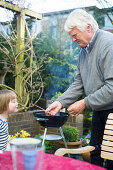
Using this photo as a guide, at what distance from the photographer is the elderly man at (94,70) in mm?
1652

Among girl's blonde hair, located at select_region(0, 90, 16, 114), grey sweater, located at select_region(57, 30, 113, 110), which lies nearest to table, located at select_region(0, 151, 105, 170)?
grey sweater, located at select_region(57, 30, 113, 110)

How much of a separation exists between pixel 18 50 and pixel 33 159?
12.8 feet

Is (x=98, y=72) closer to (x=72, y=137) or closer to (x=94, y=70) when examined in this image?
(x=94, y=70)

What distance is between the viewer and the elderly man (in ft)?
5.42

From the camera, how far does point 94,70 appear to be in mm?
1773

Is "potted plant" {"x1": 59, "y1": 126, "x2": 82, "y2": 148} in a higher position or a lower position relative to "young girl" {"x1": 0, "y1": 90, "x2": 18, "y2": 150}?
lower

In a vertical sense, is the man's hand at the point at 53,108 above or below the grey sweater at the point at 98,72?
below

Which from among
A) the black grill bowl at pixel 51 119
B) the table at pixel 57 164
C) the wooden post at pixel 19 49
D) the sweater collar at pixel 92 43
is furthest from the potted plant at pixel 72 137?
the table at pixel 57 164

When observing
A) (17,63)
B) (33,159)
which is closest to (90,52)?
(33,159)

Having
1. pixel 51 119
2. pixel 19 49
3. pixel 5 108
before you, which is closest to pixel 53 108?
pixel 5 108

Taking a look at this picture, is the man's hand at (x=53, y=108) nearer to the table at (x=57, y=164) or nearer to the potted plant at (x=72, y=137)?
the table at (x=57, y=164)

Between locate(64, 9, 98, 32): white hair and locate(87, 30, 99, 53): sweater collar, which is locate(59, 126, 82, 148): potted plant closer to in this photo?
locate(87, 30, 99, 53): sweater collar

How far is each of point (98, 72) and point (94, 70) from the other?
0.04 meters

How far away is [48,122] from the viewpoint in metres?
3.12
